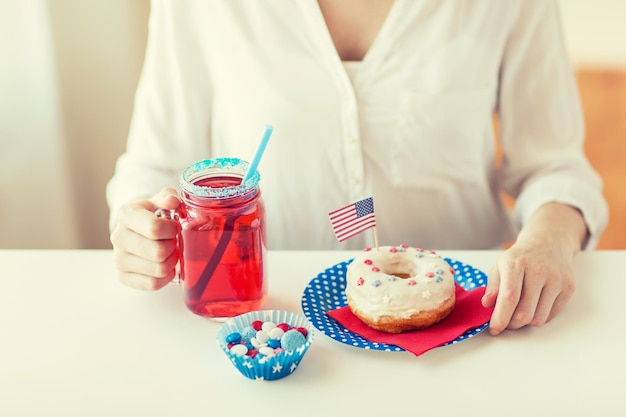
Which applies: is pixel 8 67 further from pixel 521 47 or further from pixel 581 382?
pixel 581 382

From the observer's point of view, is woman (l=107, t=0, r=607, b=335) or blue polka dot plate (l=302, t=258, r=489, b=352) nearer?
blue polka dot plate (l=302, t=258, r=489, b=352)

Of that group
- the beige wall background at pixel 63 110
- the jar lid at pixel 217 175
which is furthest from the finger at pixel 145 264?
the beige wall background at pixel 63 110

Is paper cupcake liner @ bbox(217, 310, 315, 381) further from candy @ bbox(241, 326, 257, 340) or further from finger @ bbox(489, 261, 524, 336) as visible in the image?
finger @ bbox(489, 261, 524, 336)

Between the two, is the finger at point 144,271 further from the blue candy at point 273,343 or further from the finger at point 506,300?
the finger at point 506,300

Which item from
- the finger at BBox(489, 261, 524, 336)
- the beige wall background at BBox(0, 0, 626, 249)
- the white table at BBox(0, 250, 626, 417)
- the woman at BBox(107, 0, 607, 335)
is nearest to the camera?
the white table at BBox(0, 250, 626, 417)

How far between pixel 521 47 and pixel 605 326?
599mm

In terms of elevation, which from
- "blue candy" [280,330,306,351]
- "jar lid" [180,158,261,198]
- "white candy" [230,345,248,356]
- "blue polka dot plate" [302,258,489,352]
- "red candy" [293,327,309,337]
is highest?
"jar lid" [180,158,261,198]

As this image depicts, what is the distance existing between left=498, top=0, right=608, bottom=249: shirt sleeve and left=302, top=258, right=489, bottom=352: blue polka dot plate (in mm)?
265

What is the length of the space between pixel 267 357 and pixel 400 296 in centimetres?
19

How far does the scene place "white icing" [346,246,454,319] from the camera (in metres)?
0.96

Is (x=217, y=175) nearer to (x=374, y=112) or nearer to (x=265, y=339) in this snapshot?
(x=265, y=339)

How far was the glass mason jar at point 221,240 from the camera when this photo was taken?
966 millimetres

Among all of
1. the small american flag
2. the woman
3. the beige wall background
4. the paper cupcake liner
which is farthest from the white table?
the beige wall background

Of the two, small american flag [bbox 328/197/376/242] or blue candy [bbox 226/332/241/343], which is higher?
small american flag [bbox 328/197/376/242]
